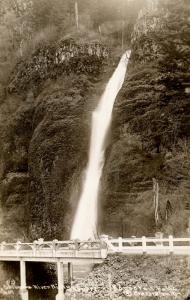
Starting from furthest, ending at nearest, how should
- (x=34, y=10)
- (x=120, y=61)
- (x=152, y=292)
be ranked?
(x=34, y=10) < (x=120, y=61) < (x=152, y=292)

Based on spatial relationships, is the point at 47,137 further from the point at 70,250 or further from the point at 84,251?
the point at 84,251

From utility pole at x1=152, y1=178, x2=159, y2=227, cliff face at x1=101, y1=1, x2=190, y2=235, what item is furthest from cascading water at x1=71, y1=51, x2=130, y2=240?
utility pole at x1=152, y1=178, x2=159, y2=227

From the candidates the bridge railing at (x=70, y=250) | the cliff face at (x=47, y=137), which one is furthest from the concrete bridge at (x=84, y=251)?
the cliff face at (x=47, y=137)

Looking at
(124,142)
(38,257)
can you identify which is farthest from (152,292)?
(124,142)

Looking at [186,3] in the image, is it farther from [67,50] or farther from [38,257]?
[38,257]

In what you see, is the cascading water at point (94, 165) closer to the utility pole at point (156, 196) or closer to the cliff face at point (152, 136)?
the cliff face at point (152, 136)

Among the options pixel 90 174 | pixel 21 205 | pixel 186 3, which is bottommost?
pixel 21 205
